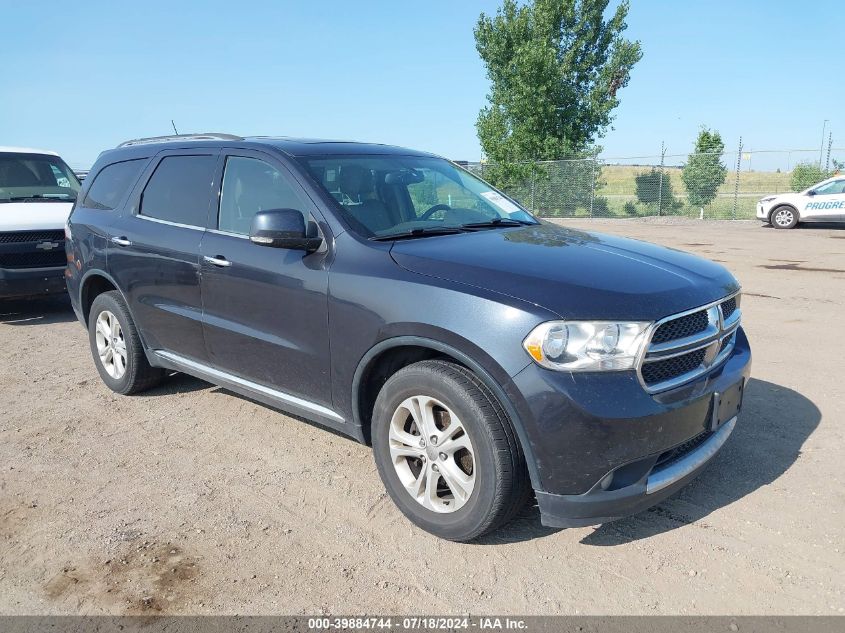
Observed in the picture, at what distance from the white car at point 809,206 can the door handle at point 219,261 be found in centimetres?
1877

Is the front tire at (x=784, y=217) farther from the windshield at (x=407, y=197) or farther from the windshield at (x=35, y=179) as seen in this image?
the windshield at (x=35, y=179)

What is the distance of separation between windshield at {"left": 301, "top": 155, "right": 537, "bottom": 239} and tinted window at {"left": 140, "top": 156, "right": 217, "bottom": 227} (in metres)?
0.88

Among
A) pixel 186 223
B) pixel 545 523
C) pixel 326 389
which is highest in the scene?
pixel 186 223

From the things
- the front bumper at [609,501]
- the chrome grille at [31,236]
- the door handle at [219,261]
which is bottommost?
the front bumper at [609,501]

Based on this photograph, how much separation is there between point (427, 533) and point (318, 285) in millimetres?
1324

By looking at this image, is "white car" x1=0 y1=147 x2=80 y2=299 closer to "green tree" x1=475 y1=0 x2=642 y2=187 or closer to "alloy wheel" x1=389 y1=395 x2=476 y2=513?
"alloy wheel" x1=389 y1=395 x2=476 y2=513

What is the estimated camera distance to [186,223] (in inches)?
171

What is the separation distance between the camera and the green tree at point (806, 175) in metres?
23.0

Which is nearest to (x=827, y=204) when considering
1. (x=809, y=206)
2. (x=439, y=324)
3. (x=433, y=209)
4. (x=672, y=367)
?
(x=809, y=206)

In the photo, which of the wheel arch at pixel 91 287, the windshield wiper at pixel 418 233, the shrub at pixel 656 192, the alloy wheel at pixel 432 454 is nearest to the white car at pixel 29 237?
the wheel arch at pixel 91 287

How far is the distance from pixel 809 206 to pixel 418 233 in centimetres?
1851

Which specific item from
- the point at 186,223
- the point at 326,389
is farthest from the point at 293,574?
the point at 186,223

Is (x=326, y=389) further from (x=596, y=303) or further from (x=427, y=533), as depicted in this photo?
(x=596, y=303)

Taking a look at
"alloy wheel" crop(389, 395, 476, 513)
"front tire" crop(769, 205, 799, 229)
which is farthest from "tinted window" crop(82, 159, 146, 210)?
"front tire" crop(769, 205, 799, 229)
